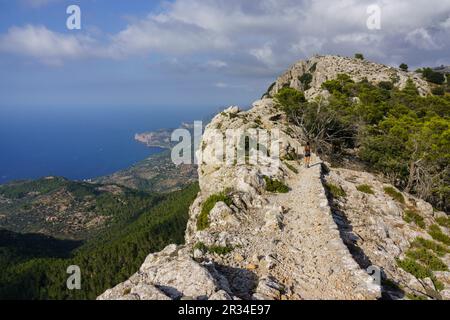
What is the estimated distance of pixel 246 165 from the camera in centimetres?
2586

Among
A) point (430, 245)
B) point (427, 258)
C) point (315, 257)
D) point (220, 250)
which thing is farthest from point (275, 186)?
point (430, 245)

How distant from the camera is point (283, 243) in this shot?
16.0 meters

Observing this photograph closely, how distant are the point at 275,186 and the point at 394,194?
9955 mm

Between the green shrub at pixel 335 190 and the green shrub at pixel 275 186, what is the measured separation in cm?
307

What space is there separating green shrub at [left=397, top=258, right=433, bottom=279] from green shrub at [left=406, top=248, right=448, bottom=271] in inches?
31.3

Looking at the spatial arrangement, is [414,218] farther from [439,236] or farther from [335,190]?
[335,190]

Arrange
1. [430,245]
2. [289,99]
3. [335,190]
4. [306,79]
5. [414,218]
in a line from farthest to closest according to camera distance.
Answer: [306,79], [289,99], [335,190], [414,218], [430,245]

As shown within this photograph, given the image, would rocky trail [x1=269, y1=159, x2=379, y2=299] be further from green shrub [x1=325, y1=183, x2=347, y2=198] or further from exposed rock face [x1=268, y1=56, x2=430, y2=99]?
exposed rock face [x1=268, y1=56, x2=430, y2=99]

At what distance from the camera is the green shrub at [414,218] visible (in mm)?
23250

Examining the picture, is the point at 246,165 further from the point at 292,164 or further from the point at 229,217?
the point at 229,217

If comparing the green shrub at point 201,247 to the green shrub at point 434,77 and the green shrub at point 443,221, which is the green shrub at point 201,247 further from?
the green shrub at point 434,77

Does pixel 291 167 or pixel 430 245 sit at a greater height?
pixel 291 167
